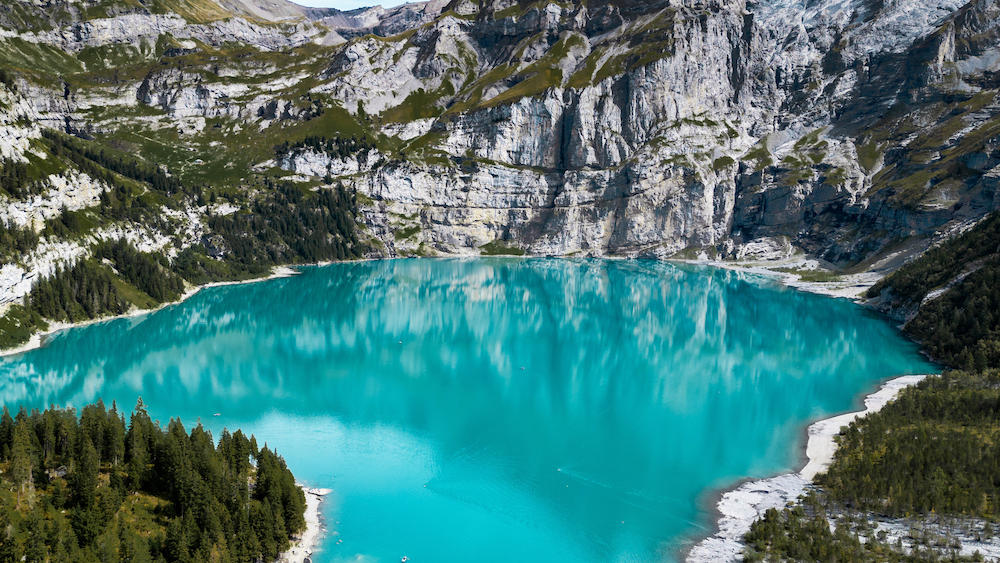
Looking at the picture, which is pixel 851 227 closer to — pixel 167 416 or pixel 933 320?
pixel 933 320

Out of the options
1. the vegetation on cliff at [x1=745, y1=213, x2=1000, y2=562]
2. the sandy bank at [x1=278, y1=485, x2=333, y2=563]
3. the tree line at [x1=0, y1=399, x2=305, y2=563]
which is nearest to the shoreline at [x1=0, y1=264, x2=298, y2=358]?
the tree line at [x1=0, y1=399, x2=305, y2=563]

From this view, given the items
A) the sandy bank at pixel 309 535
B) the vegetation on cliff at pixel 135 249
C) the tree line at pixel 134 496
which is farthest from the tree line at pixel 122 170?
the sandy bank at pixel 309 535

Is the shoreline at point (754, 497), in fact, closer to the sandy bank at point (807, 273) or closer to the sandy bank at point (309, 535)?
the sandy bank at point (309, 535)

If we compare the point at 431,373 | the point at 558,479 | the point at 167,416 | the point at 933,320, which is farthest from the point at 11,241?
the point at 933,320

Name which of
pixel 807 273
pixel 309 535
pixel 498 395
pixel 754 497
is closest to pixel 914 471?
pixel 754 497

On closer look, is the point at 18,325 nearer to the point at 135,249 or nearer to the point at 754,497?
the point at 135,249

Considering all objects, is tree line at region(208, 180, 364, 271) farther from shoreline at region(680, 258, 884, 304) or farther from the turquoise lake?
shoreline at region(680, 258, 884, 304)

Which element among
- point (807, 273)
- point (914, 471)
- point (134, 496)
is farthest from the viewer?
point (807, 273)
